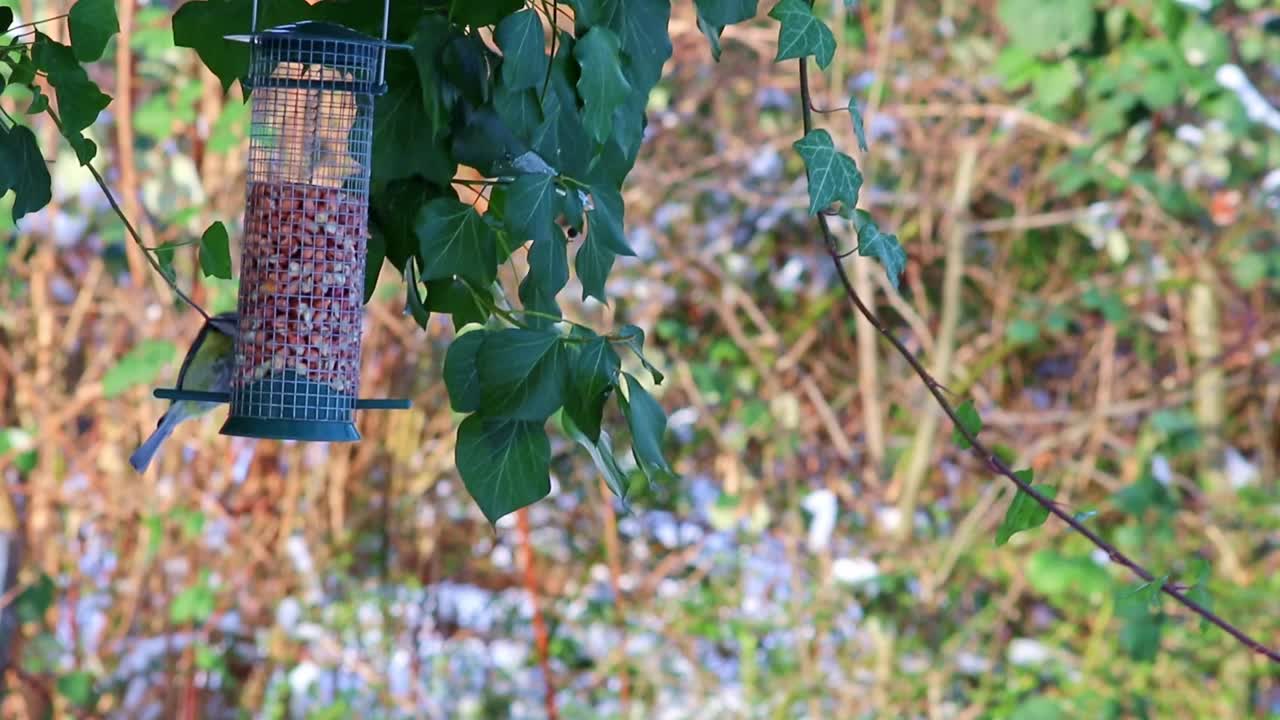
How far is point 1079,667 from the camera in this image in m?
4.55

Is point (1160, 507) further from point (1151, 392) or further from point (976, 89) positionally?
point (976, 89)

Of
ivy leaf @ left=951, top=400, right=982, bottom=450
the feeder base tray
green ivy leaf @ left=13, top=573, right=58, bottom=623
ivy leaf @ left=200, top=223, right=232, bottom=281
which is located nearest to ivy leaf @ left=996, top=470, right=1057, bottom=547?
ivy leaf @ left=951, top=400, right=982, bottom=450

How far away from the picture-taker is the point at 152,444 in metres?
1.97

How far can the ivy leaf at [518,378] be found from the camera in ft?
4.06

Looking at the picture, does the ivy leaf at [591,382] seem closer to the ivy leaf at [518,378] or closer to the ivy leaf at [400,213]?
the ivy leaf at [518,378]

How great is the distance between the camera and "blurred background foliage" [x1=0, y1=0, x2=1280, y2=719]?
4.36 m

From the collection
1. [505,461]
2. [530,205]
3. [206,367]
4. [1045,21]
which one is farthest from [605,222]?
[1045,21]

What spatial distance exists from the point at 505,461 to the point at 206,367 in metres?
1.01

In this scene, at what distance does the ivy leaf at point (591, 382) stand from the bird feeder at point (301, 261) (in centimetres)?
45

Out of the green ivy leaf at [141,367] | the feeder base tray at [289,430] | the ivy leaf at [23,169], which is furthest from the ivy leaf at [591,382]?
the green ivy leaf at [141,367]

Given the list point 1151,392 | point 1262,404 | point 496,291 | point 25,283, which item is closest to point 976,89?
point 1151,392

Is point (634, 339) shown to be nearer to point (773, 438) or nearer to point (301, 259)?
point (301, 259)

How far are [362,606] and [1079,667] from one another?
79.0 inches

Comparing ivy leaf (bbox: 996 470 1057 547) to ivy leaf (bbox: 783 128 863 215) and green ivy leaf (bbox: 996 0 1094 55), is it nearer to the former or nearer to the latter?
ivy leaf (bbox: 783 128 863 215)
